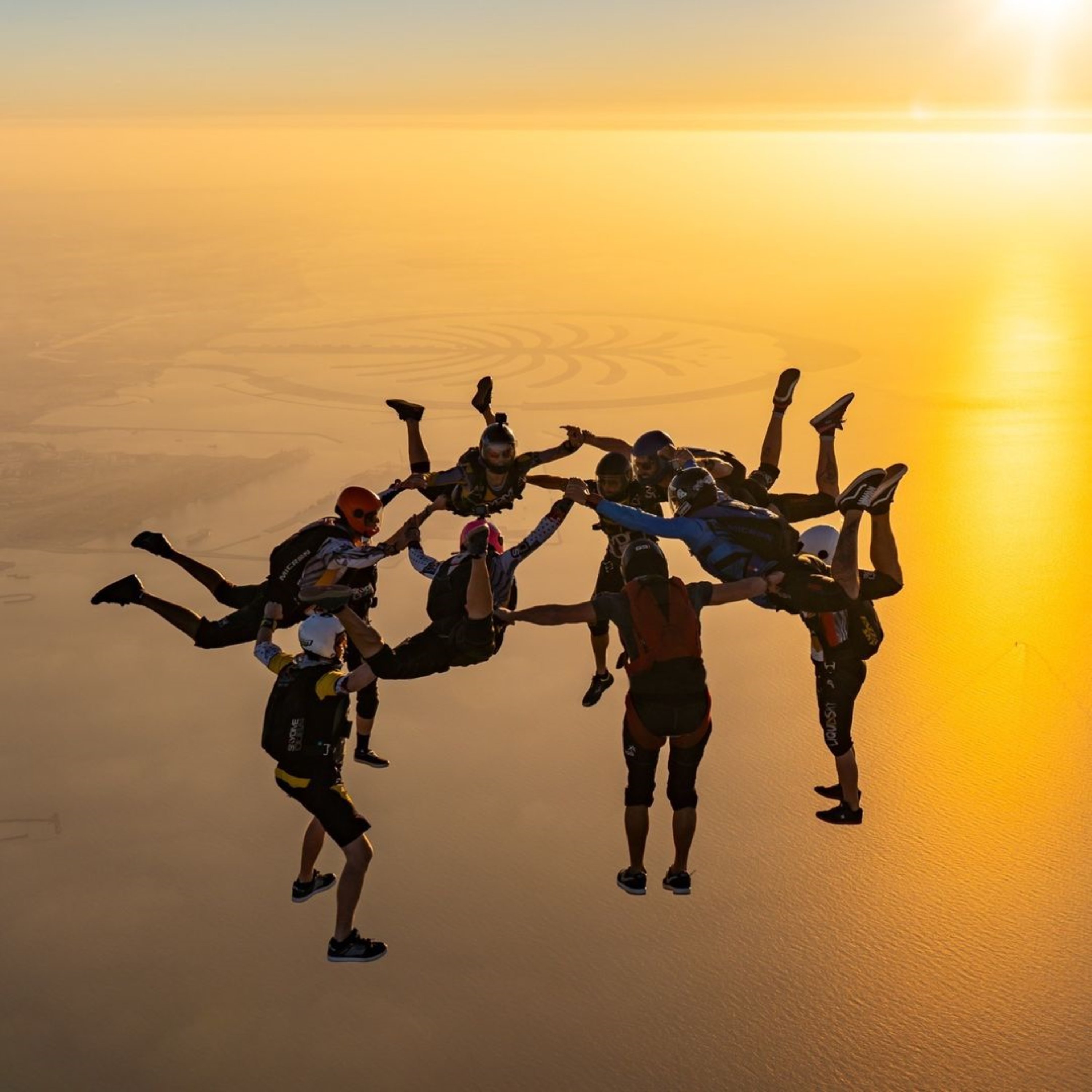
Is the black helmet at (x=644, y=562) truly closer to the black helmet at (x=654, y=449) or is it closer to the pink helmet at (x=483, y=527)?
the pink helmet at (x=483, y=527)

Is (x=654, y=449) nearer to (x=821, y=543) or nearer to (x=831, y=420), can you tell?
(x=821, y=543)

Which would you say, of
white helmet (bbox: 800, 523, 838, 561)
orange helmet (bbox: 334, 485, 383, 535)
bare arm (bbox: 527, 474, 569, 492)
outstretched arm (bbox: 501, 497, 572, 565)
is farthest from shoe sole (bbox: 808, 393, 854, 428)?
orange helmet (bbox: 334, 485, 383, 535)

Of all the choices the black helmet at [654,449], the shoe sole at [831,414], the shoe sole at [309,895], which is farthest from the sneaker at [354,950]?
the shoe sole at [831,414]

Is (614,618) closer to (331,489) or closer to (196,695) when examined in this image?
(196,695)

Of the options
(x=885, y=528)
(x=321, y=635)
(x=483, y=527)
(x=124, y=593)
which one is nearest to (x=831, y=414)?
(x=885, y=528)

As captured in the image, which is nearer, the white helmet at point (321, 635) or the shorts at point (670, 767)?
the white helmet at point (321, 635)

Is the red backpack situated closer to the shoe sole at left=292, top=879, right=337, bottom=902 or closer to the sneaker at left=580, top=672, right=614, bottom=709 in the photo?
the shoe sole at left=292, top=879, right=337, bottom=902
